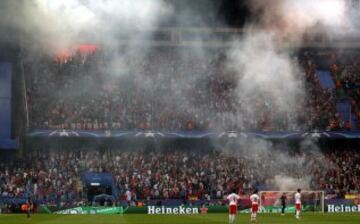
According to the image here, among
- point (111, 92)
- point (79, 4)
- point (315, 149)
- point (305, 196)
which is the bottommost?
point (305, 196)

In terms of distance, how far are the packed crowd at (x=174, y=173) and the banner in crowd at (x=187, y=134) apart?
1606 millimetres

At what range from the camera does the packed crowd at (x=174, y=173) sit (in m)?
51.5

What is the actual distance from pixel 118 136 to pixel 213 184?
8.57 meters

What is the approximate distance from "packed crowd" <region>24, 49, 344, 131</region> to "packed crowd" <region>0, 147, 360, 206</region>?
2.46 meters

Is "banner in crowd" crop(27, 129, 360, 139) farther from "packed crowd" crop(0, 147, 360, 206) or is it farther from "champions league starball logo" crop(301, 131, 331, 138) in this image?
"packed crowd" crop(0, 147, 360, 206)

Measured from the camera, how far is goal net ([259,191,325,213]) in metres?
52.9

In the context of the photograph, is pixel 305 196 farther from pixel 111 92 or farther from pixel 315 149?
pixel 111 92

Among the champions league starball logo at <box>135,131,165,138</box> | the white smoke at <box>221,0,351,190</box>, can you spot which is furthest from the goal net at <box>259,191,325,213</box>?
the champions league starball logo at <box>135,131,165,138</box>

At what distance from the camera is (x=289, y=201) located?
53.4 metres

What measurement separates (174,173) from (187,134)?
4147mm

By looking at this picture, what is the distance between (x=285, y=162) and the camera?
188ft

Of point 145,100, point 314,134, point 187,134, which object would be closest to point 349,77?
point 314,134

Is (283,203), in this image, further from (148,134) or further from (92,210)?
(92,210)

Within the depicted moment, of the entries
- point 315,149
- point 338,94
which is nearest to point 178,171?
point 315,149
